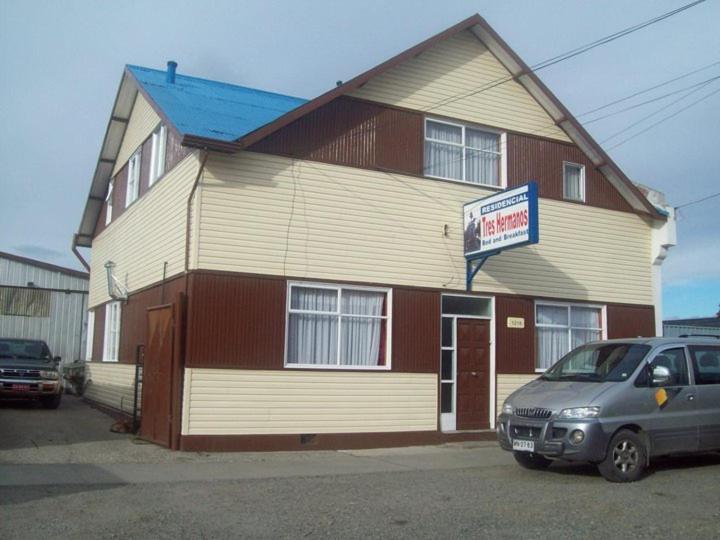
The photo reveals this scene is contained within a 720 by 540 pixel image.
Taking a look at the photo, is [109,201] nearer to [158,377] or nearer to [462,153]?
[158,377]

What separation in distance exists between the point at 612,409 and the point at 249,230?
253 inches

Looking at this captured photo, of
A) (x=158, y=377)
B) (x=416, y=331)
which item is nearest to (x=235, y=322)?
(x=158, y=377)

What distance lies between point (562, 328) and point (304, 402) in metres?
6.31

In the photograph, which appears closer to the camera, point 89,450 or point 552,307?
point 89,450

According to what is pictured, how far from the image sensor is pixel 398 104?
15.0 m

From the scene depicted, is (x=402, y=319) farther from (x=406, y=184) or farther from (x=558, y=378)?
(x=558, y=378)

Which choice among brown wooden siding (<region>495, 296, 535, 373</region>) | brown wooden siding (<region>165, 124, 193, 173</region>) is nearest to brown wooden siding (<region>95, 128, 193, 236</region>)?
brown wooden siding (<region>165, 124, 193, 173</region>)

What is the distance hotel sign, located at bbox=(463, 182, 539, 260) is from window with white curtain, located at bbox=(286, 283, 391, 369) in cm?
199

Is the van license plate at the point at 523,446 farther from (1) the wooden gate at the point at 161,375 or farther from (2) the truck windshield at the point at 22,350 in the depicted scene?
(2) the truck windshield at the point at 22,350

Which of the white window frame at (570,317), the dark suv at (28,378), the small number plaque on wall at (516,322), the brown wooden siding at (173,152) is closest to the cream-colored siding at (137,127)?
the brown wooden siding at (173,152)

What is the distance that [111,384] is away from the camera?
18.5m

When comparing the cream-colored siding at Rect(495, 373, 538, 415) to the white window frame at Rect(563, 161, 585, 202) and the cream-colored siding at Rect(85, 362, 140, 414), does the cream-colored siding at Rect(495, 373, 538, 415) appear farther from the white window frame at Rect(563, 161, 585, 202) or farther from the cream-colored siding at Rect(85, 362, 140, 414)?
the cream-colored siding at Rect(85, 362, 140, 414)

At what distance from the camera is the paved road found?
7.29 m

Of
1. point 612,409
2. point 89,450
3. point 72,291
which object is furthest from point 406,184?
point 72,291
